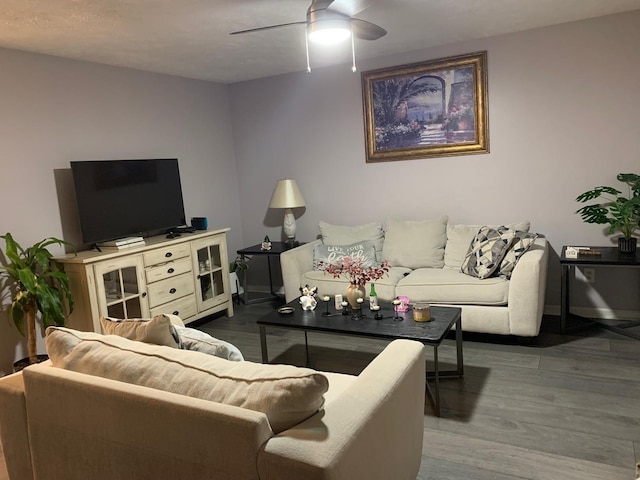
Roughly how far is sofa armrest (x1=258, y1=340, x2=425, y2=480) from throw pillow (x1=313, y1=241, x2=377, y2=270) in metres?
2.38

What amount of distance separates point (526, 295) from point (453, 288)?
50cm

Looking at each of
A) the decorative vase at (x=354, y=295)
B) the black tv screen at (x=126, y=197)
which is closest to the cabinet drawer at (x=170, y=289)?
the black tv screen at (x=126, y=197)

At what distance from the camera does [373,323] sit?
2.89 metres

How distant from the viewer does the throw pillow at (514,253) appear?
348 cm

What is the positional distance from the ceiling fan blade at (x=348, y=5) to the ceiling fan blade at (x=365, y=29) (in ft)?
0.50

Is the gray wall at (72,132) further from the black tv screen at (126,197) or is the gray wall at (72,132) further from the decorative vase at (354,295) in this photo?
the decorative vase at (354,295)

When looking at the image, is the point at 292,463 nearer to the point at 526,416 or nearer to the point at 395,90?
the point at 526,416

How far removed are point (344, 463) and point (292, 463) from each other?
0.14m

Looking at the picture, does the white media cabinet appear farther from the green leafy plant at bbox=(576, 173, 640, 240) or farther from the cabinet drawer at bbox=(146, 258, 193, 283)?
the green leafy plant at bbox=(576, 173, 640, 240)

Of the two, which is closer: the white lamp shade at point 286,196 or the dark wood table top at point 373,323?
the dark wood table top at point 373,323

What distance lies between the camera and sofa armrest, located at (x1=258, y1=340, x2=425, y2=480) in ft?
3.97

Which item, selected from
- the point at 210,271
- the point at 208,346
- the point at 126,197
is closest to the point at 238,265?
the point at 210,271

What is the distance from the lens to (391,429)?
1571 millimetres

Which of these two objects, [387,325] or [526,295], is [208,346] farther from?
[526,295]
